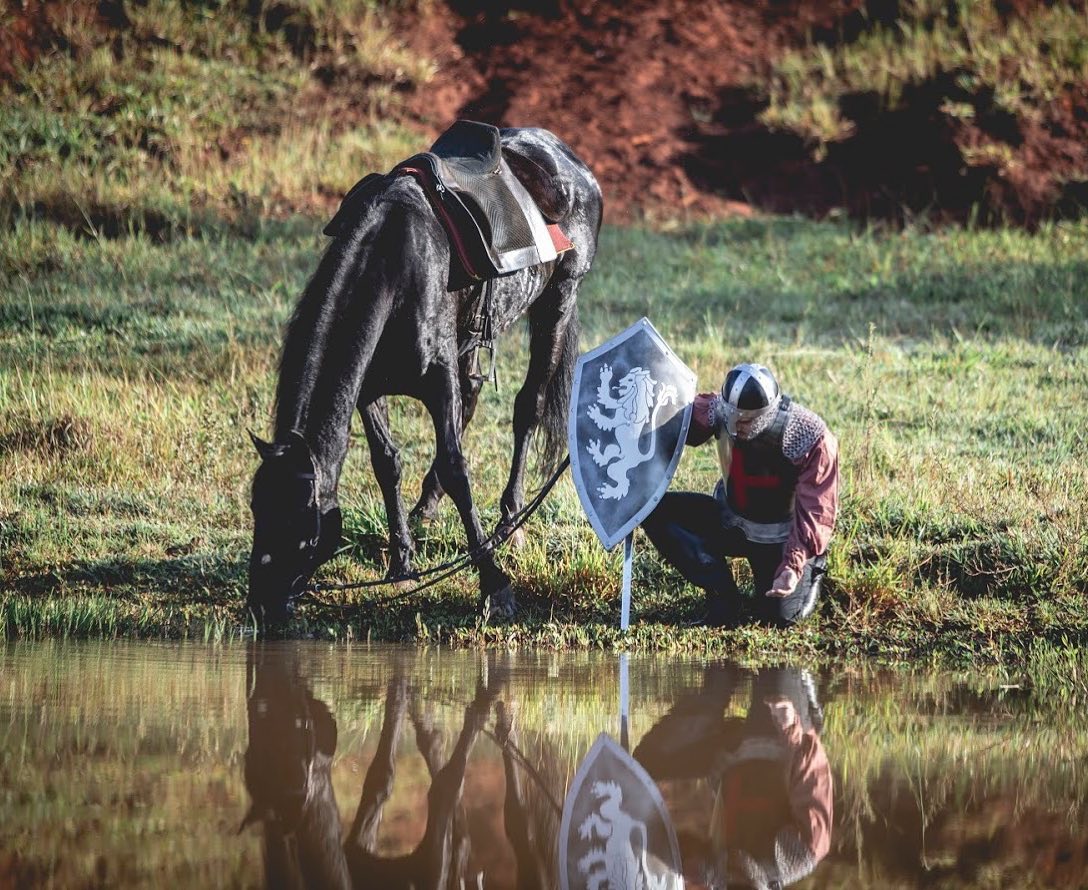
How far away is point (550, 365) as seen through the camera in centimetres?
920

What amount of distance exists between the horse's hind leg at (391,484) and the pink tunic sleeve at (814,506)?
2.05 m

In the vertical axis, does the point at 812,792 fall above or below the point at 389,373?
below

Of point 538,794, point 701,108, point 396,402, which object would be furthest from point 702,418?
point 701,108

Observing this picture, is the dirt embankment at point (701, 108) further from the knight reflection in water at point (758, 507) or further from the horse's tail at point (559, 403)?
the knight reflection in water at point (758, 507)

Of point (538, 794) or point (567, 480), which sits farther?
point (567, 480)

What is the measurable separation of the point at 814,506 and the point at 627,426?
909 mm

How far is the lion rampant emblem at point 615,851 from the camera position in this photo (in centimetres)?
380

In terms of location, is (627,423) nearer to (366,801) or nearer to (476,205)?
(476,205)

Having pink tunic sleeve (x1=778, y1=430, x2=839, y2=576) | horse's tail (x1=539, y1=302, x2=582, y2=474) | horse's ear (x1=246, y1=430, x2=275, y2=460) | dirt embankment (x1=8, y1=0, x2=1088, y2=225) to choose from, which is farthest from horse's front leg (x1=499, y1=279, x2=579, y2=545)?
dirt embankment (x1=8, y1=0, x2=1088, y2=225)

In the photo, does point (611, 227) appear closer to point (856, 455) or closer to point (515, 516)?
point (856, 455)

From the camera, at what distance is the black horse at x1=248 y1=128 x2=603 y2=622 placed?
252 inches

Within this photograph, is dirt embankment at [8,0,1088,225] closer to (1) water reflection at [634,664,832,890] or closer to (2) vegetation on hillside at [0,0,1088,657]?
(2) vegetation on hillside at [0,0,1088,657]

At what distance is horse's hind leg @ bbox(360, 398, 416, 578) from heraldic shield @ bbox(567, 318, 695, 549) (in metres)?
1.16

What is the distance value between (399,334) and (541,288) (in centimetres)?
179
